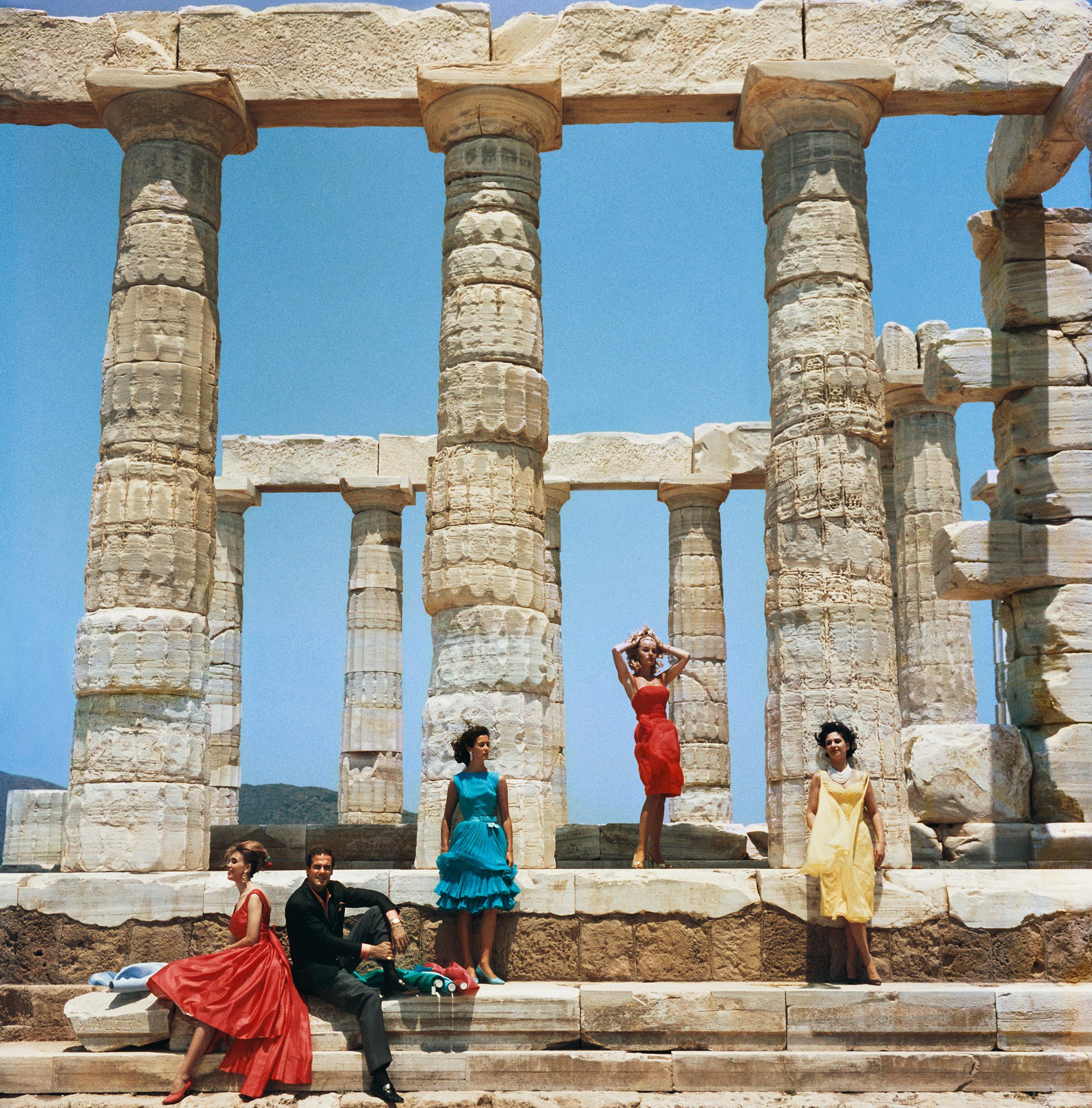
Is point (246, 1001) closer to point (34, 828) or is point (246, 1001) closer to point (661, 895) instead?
point (661, 895)

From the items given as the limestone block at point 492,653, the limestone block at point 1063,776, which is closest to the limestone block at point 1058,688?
the limestone block at point 1063,776

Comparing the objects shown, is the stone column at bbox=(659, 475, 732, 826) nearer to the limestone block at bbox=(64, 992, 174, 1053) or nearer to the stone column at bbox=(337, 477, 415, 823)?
the stone column at bbox=(337, 477, 415, 823)

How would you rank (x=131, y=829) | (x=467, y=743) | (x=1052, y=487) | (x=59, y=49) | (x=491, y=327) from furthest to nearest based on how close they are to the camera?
(x=1052, y=487) < (x=59, y=49) < (x=491, y=327) < (x=131, y=829) < (x=467, y=743)

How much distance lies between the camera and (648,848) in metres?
10.4

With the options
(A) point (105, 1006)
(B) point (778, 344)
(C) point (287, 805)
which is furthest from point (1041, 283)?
(C) point (287, 805)

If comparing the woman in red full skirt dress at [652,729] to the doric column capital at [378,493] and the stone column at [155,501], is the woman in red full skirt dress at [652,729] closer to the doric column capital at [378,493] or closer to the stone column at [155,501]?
the stone column at [155,501]

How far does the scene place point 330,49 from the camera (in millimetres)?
11234

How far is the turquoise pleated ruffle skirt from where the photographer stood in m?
8.22

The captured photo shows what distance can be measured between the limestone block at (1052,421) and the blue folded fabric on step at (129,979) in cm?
1001

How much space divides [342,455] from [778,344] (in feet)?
34.9

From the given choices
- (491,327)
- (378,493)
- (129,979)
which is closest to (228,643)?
(378,493)

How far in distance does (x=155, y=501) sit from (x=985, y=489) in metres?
15.8

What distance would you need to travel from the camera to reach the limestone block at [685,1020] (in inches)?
306

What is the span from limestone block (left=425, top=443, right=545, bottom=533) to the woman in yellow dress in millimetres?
3315
